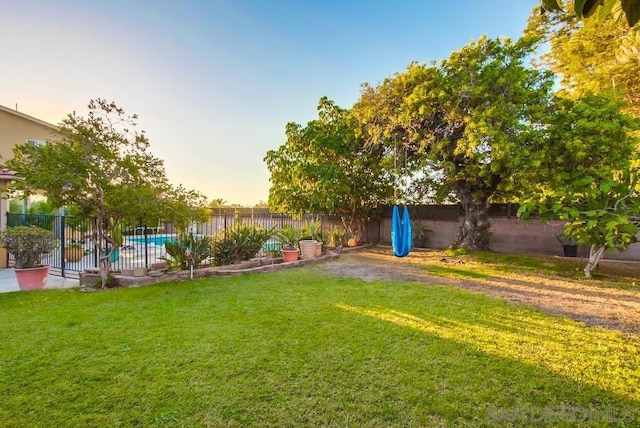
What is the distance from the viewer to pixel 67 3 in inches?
232

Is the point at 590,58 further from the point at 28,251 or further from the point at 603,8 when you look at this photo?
the point at 28,251

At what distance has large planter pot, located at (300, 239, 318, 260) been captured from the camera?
9.27 metres

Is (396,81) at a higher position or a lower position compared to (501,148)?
higher

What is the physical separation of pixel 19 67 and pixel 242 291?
7.78m

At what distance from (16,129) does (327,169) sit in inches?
594

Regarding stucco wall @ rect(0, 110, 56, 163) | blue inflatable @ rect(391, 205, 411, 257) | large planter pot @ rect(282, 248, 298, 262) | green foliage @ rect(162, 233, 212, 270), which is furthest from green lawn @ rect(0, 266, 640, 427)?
stucco wall @ rect(0, 110, 56, 163)

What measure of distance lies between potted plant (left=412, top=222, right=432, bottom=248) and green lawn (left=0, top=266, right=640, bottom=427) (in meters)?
7.52

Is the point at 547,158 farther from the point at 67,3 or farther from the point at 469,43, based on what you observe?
the point at 67,3

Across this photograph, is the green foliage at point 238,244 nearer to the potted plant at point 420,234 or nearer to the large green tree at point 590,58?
the potted plant at point 420,234

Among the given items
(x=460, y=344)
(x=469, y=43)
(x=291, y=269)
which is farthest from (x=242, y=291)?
(x=469, y=43)

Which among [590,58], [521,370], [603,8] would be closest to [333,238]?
[521,370]

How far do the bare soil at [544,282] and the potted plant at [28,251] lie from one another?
19.8 feet

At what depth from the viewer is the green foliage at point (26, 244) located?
5844 mm

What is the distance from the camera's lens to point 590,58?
8422 millimetres
